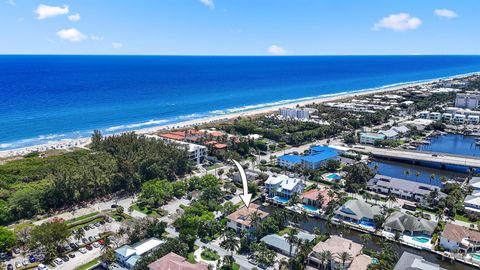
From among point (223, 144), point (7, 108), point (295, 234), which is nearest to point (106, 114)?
point (7, 108)

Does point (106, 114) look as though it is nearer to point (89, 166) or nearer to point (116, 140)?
point (116, 140)

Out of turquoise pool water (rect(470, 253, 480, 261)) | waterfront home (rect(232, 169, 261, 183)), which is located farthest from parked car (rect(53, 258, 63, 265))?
turquoise pool water (rect(470, 253, 480, 261))

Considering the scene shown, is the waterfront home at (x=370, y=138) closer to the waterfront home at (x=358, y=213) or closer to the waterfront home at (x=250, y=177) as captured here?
the waterfront home at (x=250, y=177)

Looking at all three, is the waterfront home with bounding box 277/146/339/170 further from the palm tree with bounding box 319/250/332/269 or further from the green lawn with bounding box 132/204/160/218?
the palm tree with bounding box 319/250/332/269

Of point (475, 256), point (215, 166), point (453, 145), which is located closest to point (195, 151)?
point (215, 166)

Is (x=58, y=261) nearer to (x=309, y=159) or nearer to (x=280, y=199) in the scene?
(x=280, y=199)
